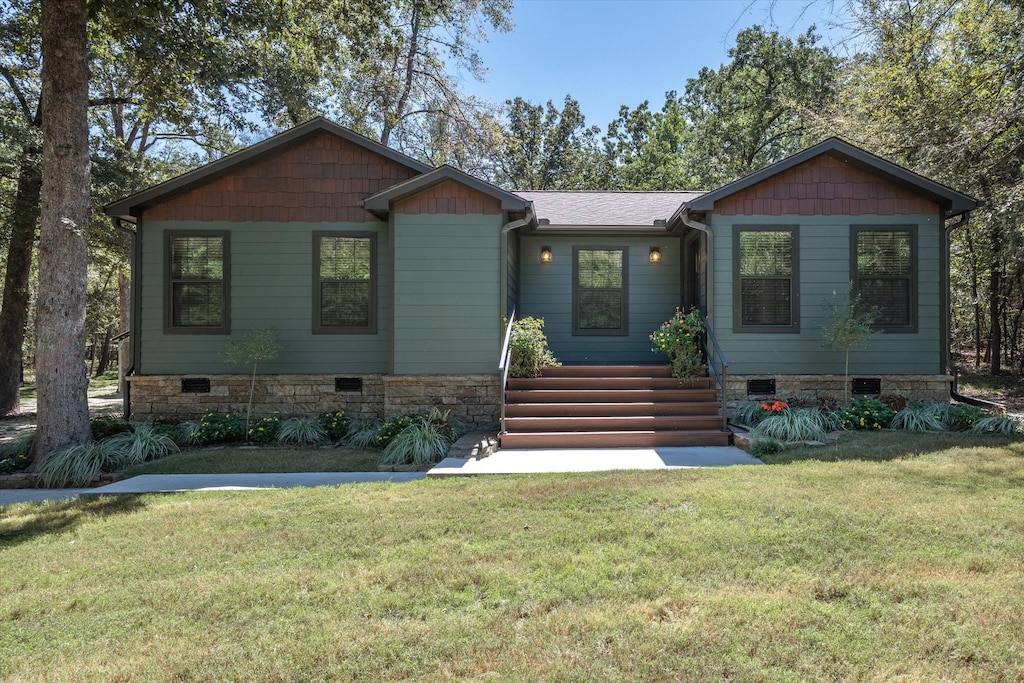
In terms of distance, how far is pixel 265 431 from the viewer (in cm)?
805

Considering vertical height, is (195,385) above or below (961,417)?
above

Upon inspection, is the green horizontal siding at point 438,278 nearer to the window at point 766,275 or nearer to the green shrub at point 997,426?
the window at point 766,275

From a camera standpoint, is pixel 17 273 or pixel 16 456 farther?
pixel 17 273

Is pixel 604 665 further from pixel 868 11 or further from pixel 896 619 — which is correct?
pixel 868 11

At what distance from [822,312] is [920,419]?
1.89m

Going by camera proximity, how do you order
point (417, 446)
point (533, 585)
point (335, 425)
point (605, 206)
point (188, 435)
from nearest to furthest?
point (533, 585) < point (417, 446) < point (188, 435) < point (335, 425) < point (605, 206)

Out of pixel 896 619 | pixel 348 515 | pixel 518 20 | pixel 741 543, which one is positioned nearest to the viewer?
pixel 896 619

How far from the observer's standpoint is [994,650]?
2.37 m

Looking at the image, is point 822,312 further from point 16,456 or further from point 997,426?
point 16,456

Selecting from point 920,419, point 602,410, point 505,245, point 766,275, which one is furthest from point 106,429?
point 920,419

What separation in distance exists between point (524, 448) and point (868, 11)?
882 cm

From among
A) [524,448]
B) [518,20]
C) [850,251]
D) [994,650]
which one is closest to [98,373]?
[518,20]

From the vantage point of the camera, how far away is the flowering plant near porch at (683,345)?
836 centimetres

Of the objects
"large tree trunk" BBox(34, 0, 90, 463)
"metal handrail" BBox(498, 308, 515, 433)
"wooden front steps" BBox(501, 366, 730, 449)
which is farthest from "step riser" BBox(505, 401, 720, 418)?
"large tree trunk" BBox(34, 0, 90, 463)
